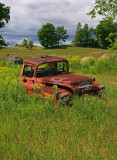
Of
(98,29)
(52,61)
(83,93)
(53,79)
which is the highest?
(98,29)

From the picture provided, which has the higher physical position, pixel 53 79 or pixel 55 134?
pixel 53 79

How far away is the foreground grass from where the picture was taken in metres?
3.00

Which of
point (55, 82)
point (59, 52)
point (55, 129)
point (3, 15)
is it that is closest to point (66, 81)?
point (55, 82)

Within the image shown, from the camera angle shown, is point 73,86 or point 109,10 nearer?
point 73,86

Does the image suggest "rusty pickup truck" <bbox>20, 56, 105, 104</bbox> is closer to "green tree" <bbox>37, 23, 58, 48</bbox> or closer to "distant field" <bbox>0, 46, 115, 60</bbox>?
"distant field" <bbox>0, 46, 115, 60</bbox>

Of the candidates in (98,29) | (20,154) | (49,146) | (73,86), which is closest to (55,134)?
(49,146)

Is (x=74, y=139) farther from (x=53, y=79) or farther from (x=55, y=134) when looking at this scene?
(x=53, y=79)

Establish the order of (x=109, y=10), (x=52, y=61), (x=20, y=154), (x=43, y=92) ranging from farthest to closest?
(x=109, y=10), (x=52, y=61), (x=43, y=92), (x=20, y=154)

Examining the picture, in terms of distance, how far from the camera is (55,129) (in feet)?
12.9

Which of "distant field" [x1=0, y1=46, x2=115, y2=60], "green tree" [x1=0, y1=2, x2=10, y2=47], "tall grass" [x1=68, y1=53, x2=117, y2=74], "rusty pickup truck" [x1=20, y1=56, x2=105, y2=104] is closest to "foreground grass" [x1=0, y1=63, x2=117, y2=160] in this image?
"rusty pickup truck" [x1=20, y1=56, x2=105, y2=104]

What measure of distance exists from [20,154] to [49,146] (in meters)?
0.54

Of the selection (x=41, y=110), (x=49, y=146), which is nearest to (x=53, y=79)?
(x=41, y=110)

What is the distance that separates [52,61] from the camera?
20.0 feet

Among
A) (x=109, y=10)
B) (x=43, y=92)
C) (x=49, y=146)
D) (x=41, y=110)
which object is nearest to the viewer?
(x=49, y=146)
